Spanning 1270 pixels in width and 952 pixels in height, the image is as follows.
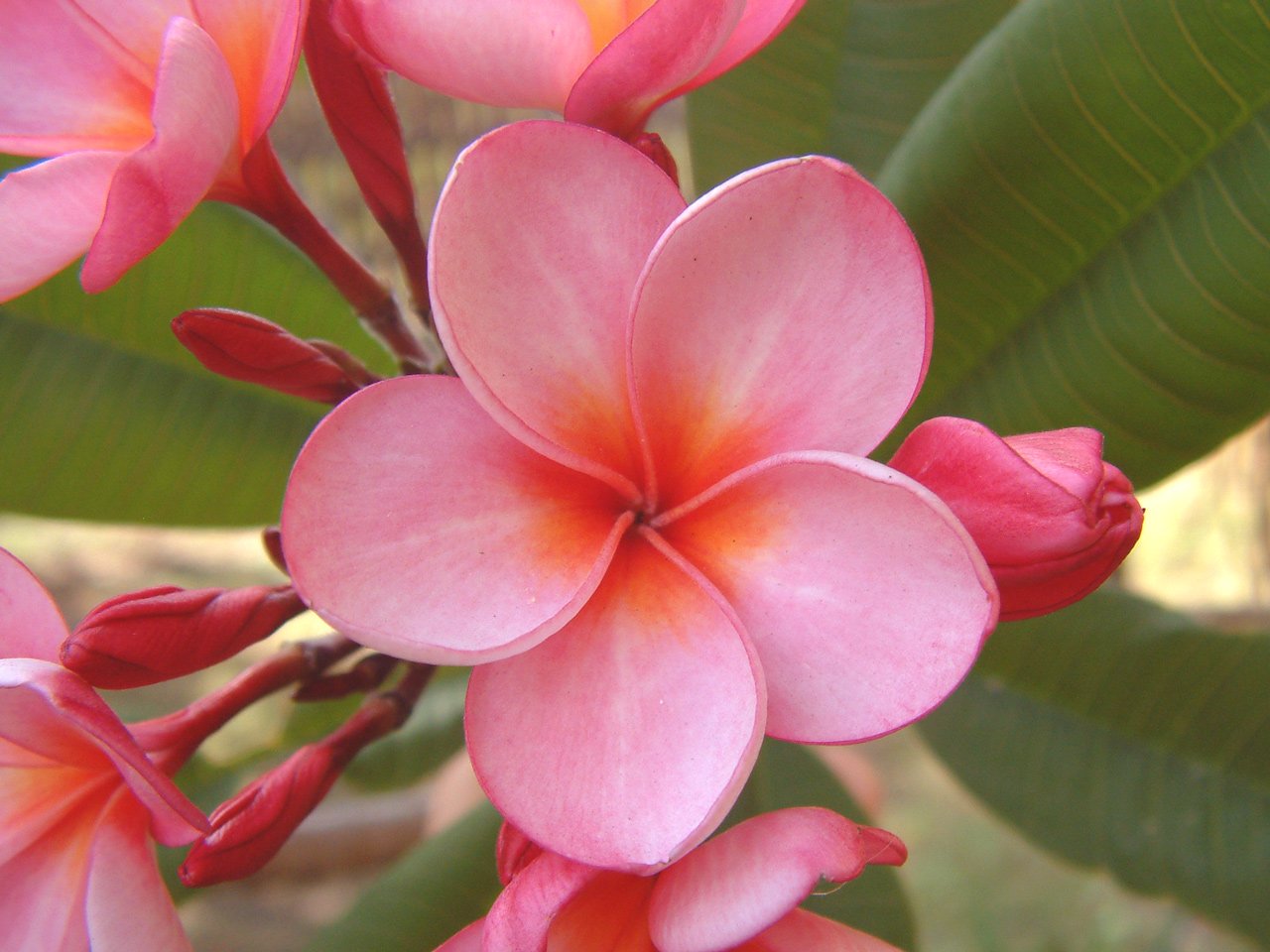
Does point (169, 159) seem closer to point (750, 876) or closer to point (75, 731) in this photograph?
point (75, 731)

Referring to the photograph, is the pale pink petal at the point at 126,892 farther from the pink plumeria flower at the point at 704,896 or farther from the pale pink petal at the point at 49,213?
the pale pink petal at the point at 49,213

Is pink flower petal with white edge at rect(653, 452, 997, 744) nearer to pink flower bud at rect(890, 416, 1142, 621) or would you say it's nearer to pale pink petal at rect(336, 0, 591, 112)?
pink flower bud at rect(890, 416, 1142, 621)

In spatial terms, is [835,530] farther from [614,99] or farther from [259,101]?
[259,101]

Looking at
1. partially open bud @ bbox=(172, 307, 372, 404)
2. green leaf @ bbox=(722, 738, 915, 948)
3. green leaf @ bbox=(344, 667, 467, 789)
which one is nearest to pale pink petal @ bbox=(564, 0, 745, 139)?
partially open bud @ bbox=(172, 307, 372, 404)

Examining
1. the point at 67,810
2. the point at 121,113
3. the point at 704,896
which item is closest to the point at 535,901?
the point at 704,896

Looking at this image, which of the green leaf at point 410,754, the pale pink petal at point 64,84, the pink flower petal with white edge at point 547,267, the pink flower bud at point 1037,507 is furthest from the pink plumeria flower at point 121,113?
the green leaf at point 410,754

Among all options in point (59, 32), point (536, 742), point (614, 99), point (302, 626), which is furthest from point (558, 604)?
point (302, 626)
